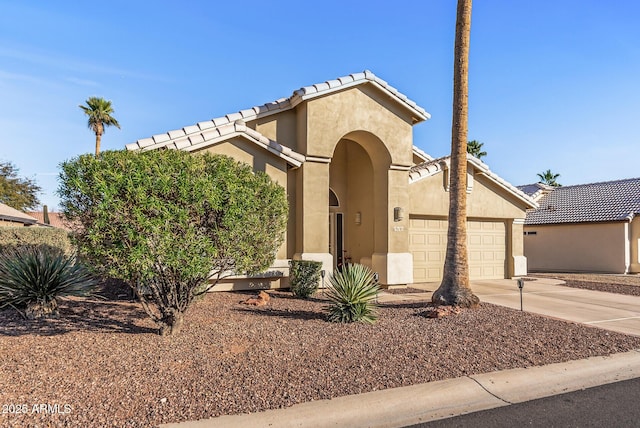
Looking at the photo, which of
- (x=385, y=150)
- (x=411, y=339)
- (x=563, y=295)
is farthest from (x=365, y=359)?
(x=563, y=295)

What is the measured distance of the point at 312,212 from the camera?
1255cm

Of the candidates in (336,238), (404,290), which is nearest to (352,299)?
(404,290)

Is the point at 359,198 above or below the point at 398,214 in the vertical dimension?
above

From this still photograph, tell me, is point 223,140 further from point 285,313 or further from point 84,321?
point 84,321

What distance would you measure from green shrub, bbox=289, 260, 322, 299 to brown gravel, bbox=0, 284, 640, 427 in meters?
1.99

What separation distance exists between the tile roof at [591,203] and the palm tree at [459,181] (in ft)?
53.0

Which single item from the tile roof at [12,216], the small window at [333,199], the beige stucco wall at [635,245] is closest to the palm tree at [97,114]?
the tile roof at [12,216]

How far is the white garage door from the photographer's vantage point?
49.6 feet

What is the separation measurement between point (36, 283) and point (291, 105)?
27.8 ft

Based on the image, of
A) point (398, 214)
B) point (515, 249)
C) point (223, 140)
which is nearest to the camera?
point (223, 140)

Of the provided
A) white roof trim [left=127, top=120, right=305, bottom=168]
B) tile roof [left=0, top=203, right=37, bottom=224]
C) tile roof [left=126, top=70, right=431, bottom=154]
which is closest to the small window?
white roof trim [left=127, top=120, right=305, bottom=168]

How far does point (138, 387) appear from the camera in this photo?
4.91 meters

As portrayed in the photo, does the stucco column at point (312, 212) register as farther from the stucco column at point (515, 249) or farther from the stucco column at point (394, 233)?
the stucco column at point (515, 249)

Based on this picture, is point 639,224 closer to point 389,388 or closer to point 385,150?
point 385,150
